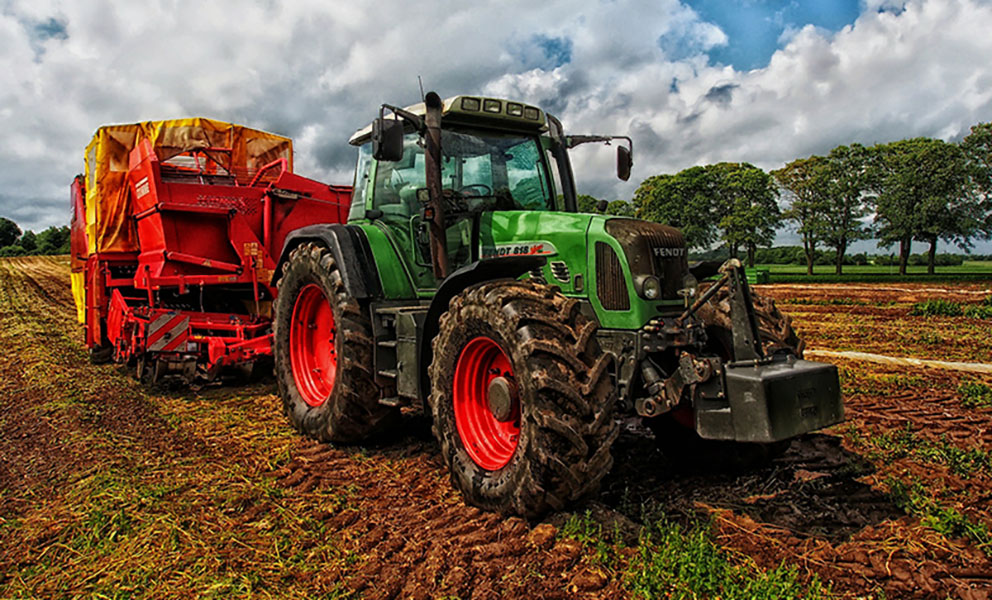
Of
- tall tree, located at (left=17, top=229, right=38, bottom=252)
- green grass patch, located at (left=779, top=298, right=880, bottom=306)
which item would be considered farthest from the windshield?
tall tree, located at (left=17, top=229, right=38, bottom=252)

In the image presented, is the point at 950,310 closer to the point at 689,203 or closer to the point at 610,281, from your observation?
the point at 610,281

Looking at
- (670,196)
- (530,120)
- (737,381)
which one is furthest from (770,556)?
(670,196)

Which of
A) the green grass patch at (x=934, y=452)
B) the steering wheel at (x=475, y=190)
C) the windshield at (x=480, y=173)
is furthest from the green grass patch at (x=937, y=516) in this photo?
the steering wheel at (x=475, y=190)

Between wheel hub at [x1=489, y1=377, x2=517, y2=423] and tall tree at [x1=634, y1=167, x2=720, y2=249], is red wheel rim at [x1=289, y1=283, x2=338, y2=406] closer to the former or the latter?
wheel hub at [x1=489, y1=377, x2=517, y2=423]

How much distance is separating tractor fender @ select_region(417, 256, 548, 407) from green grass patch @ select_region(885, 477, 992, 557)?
2.52 m

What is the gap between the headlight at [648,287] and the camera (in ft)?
12.8

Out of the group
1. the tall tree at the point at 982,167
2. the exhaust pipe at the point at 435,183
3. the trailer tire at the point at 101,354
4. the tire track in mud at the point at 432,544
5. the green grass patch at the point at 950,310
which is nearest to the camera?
the tire track in mud at the point at 432,544

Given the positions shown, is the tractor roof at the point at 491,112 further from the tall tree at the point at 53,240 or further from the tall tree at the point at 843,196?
the tall tree at the point at 53,240

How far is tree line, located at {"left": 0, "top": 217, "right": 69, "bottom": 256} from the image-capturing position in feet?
215

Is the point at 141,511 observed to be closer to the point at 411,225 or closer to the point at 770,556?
the point at 411,225

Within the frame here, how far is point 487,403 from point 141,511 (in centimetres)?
211

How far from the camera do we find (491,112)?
16.3ft

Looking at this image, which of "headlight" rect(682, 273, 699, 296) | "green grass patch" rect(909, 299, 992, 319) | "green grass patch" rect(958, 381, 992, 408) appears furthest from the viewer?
"green grass patch" rect(909, 299, 992, 319)

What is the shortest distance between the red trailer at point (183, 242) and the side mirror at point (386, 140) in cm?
309
